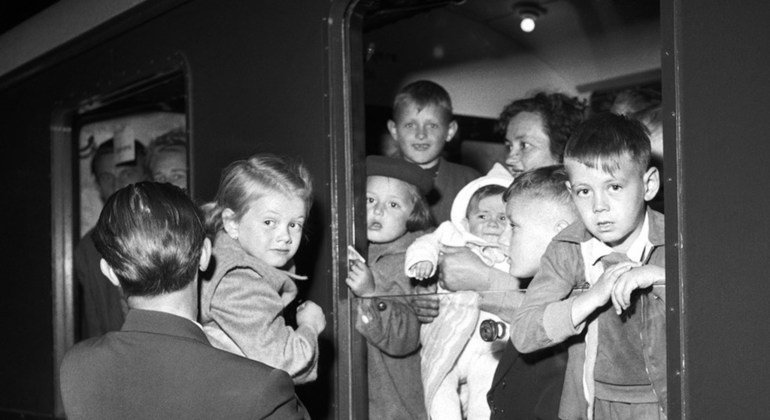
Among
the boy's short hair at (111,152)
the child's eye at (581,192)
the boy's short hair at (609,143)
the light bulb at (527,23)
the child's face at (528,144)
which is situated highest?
the light bulb at (527,23)

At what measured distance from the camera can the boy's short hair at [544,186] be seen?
2834 millimetres

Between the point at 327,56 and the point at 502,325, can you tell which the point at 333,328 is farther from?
the point at 327,56

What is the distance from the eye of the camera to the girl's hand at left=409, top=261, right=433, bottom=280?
3.21m

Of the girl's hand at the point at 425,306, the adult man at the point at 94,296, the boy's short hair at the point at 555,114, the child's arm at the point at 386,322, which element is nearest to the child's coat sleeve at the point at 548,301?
the girl's hand at the point at 425,306

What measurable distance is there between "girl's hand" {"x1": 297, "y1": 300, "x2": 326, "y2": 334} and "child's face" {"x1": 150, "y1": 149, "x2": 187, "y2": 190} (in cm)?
276

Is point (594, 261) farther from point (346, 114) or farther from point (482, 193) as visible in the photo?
point (482, 193)

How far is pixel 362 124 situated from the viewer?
3.03 meters

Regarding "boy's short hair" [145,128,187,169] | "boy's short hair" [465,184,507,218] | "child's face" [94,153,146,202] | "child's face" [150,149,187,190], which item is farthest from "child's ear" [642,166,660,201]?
"child's face" [94,153,146,202]

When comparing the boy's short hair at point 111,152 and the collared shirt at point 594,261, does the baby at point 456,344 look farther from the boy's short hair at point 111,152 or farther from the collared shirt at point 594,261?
the boy's short hair at point 111,152

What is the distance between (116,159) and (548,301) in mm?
4027

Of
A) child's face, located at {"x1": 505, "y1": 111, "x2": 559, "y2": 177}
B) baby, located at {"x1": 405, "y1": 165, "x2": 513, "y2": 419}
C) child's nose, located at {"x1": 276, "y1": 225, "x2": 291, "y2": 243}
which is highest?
child's face, located at {"x1": 505, "y1": 111, "x2": 559, "y2": 177}

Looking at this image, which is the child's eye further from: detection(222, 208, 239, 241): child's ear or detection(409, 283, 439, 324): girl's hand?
detection(222, 208, 239, 241): child's ear

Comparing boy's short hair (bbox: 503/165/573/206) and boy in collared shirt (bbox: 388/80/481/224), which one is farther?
boy in collared shirt (bbox: 388/80/481/224)

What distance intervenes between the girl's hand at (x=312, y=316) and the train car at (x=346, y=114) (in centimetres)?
4
